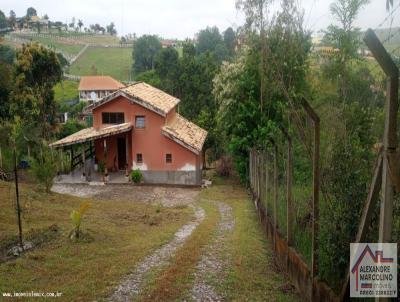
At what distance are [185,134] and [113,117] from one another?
16.2ft

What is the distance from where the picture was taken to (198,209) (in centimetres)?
1836

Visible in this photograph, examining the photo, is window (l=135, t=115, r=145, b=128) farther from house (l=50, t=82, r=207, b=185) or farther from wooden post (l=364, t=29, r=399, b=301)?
wooden post (l=364, t=29, r=399, b=301)

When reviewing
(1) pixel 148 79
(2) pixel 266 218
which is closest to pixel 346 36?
(2) pixel 266 218

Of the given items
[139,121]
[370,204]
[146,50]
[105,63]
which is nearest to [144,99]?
[139,121]

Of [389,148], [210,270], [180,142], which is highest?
[389,148]

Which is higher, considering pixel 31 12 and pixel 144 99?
pixel 31 12

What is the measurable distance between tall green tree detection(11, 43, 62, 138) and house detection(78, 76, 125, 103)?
3699 centimetres

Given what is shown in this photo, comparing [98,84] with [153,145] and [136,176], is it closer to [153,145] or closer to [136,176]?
[153,145]

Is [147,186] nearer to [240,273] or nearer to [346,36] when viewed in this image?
[346,36]

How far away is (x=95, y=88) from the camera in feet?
238

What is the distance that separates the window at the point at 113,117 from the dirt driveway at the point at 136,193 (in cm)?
453

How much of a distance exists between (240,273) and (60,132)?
34.0 metres

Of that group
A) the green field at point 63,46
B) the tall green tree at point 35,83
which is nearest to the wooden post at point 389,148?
the tall green tree at point 35,83

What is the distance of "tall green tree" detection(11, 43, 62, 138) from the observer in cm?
3203
